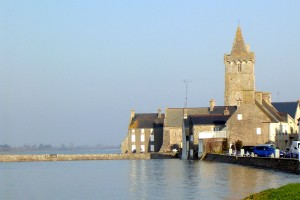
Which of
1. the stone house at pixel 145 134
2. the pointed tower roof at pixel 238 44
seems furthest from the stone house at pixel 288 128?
the stone house at pixel 145 134

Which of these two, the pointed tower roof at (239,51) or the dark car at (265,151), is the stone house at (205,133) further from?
the pointed tower roof at (239,51)

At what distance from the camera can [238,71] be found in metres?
117

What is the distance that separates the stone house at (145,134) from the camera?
372ft

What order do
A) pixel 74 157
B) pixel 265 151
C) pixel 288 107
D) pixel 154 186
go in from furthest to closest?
pixel 74 157 → pixel 288 107 → pixel 265 151 → pixel 154 186

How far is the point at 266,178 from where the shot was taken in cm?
4759

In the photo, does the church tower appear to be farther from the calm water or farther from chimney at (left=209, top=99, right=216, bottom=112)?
the calm water

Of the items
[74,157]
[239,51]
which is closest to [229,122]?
[74,157]

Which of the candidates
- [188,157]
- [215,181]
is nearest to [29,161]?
[188,157]

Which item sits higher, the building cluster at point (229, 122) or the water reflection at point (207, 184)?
the building cluster at point (229, 122)

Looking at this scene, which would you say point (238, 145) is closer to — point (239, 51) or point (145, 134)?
point (145, 134)

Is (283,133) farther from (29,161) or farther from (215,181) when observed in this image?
(29,161)

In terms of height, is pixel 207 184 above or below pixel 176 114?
below

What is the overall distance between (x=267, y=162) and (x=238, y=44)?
62.3 meters

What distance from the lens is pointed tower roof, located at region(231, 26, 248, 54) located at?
118m
